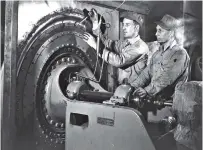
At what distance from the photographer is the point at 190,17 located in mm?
1478

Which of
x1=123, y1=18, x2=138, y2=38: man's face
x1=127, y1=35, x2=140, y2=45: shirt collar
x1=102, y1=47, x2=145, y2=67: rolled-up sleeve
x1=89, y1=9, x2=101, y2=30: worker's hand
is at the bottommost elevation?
x1=102, y1=47, x2=145, y2=67: rolled-up sleeve

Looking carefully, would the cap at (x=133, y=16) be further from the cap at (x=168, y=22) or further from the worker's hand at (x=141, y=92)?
the worker's hand at (x=141, y=92)

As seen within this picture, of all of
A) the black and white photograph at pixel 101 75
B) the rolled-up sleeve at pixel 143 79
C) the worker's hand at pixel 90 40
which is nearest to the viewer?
the black and white photograph at pixel 101 75

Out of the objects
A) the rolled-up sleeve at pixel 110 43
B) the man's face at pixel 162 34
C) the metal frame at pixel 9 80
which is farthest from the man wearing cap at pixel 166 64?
the metal frame at pixel 9 80

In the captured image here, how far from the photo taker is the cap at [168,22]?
60.8 inches

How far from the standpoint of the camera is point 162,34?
158 centimetres

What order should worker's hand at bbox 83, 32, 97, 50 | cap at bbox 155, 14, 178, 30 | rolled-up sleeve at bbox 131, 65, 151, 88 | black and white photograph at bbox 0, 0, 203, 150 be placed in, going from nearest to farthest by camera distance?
black and white photograph at bbox 0, 0, 203, 150 → cap at bbox 155, 14, 178, 30 → rolled-up sleeve at bbox 131, 65, 151, 88 → worker's hand at bbox 83, 32, 97, 50

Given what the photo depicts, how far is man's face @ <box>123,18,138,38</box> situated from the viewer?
5.50 feet

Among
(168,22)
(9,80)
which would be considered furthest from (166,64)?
(9,80)

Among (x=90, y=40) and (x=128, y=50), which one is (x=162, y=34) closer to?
(x=128, y=50)

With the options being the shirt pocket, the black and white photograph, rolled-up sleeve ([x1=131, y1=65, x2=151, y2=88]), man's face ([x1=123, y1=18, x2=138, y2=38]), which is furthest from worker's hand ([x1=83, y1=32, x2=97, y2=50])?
the shirt pocket

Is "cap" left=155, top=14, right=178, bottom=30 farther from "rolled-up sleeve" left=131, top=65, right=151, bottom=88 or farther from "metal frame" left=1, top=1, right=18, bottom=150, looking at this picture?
"metal frame" left=1, top=1, right=18, bottom=150

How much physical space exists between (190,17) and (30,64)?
90 centimetres

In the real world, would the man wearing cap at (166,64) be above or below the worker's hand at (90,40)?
below
